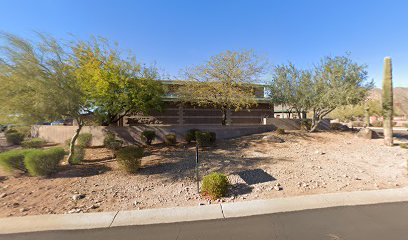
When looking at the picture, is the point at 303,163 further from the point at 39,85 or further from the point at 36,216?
the point at 39,85

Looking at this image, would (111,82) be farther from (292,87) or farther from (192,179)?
(292,87)

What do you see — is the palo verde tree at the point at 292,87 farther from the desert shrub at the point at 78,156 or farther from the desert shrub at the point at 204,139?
the desert shrub at the point at 78,156

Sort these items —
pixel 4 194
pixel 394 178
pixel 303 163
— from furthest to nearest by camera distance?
pixel 303 163, pixel 394 178, pixel 4 194

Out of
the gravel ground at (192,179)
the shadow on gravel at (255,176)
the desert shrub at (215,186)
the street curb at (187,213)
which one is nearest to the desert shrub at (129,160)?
the gravel ground at (192,179)

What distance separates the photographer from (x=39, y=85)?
25.5 feet

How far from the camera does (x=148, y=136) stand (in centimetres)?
1480

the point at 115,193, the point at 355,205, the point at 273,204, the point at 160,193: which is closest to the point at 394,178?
the point at 355,205

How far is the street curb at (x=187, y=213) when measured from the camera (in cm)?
463

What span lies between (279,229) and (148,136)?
12.1 m

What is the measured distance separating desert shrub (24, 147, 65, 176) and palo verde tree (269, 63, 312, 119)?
1631 centimetres

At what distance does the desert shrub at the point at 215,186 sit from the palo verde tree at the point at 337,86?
12.8 m

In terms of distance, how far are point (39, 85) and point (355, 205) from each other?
11.3 meters

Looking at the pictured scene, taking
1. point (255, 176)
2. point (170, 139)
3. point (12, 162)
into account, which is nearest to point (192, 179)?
point (255, 176)

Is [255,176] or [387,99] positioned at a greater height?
[387,99]
